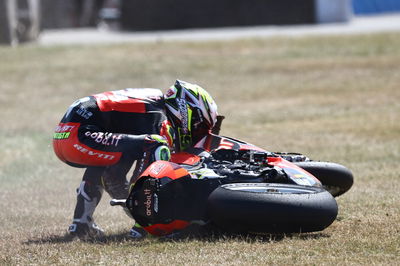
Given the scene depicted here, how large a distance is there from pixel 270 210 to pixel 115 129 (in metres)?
1.96

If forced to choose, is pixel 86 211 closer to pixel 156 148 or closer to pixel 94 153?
pixel 94 153

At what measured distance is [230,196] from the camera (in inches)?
271

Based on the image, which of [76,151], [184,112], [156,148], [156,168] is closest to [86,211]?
[76,151]

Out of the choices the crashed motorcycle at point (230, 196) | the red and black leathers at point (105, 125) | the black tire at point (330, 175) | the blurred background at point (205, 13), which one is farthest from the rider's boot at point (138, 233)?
the blurred background at point (205, 13)

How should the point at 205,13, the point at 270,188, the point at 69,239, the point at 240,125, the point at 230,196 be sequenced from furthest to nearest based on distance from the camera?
the point at 205,13, the point at 240,125, the point at 69,239, the point at 270,188, the point at 230,196

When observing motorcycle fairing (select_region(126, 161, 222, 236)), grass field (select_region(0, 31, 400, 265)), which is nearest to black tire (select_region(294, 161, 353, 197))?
grass field (select_region(0, 31, 400, 265))

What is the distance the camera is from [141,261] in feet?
21.0

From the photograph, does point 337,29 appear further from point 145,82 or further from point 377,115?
point 377,115

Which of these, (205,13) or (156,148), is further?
(205,13)

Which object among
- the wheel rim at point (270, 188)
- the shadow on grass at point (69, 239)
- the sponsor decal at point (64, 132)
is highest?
the sponsor decal at point (64, 132)

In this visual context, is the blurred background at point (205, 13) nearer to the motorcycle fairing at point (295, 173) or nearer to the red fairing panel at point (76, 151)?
the red fairing panel at point (76, 151)

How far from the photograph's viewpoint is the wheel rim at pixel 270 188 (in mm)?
6961

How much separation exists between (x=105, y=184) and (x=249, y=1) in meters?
23.7

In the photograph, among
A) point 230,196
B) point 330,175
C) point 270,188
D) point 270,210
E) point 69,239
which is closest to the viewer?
point 270,210
